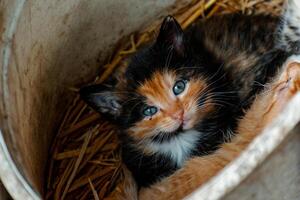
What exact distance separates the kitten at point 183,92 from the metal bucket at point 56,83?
181 mm

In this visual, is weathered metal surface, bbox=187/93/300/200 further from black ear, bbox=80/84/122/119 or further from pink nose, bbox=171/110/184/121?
black ear, bbox=80/84/122/119

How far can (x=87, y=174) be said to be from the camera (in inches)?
74.1

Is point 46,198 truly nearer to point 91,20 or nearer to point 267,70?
point 91,20

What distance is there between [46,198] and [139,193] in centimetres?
30

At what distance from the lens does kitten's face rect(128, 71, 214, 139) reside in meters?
1.52

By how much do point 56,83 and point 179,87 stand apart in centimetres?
47

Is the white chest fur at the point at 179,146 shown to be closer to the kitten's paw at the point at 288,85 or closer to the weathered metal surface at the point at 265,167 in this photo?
the kitten's paw at the point at 288,85

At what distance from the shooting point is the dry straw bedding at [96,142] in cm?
184

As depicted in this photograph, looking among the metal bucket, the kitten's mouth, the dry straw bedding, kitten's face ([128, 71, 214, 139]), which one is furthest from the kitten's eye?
the metal bucket

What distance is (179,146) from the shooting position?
1667 millimetres

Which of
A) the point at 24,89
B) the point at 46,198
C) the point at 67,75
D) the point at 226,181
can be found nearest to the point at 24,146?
the point at 24,89

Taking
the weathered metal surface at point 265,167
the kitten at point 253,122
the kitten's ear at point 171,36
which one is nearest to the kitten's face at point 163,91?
the kitten's ear at point 171,36

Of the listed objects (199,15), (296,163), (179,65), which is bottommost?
(199,15)

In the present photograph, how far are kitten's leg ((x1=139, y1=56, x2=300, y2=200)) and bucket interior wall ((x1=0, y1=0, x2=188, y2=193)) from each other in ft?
1.07
